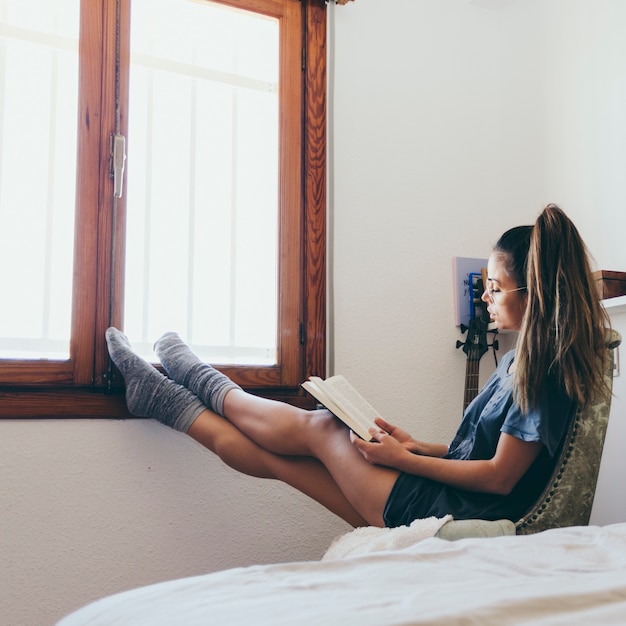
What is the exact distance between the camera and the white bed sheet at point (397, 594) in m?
0.55

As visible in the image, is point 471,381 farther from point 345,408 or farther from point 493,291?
point 345,408

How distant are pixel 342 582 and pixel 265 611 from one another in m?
0.11

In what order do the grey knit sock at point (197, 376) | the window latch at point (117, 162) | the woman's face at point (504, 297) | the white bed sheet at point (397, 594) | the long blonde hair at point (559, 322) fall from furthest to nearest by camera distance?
1. the window latch at point (117, 162)
2. the grey knit sock at point (197, 376)
3. the woman's face at point (504, 297)
4. the long blonde hair at point (559, 322)
5. the white bed sheet at point (397, 594)

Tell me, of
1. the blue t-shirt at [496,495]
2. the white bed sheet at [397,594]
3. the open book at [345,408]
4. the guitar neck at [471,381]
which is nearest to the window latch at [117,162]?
the open book at [345,408]

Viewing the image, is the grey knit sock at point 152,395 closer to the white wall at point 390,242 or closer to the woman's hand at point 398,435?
the white wall at point 390,242

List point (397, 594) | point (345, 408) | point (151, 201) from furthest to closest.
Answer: point (151, 201), point (345, 408), point (397, 594)

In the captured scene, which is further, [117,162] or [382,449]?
[117,162]

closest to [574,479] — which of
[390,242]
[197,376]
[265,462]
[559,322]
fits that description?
[559,322]

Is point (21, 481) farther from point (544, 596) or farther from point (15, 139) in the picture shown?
point (544, 596)

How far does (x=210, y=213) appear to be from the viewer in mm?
2072

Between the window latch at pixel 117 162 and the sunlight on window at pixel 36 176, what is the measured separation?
10 centimetres

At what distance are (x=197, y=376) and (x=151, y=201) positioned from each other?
0.51m

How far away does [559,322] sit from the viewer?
148cm

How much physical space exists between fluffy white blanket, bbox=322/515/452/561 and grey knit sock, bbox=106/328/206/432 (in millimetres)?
512
